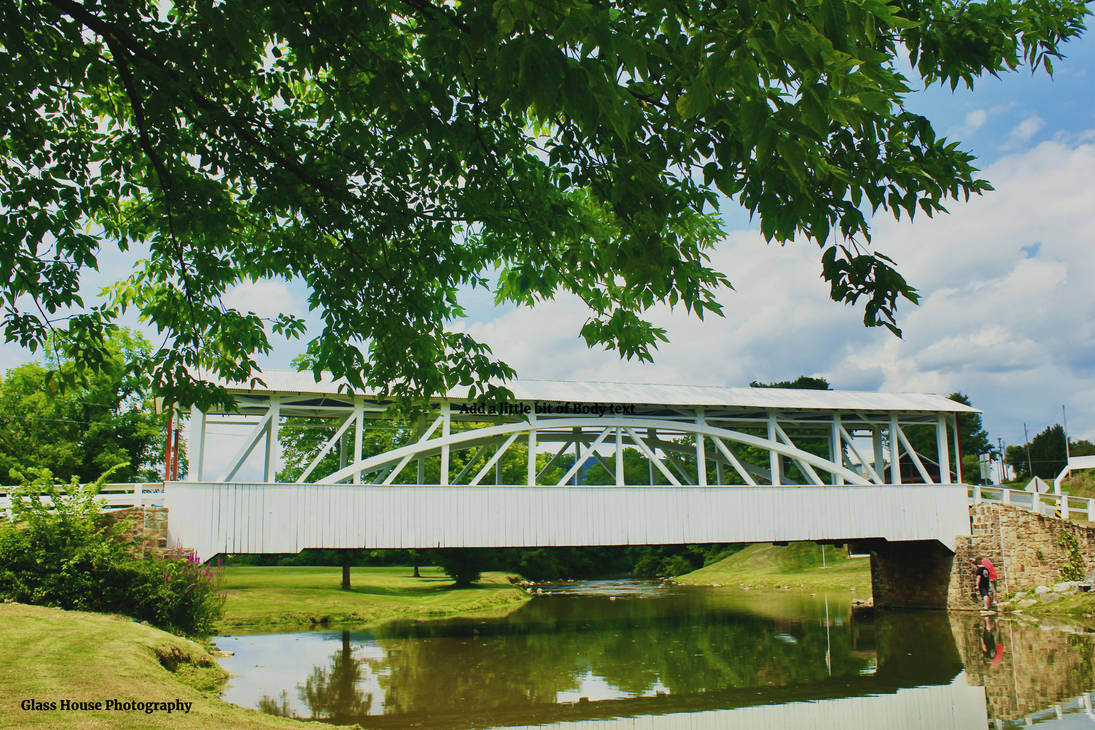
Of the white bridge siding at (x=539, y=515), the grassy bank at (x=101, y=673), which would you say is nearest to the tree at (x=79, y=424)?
the white bridge siding at (x=539, y=515)

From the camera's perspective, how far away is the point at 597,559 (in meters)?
42.6

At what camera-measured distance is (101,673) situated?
6.77 m

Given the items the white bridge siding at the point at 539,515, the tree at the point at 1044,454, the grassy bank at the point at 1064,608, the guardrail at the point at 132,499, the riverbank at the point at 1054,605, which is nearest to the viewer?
the guardrail at the point at 132,499

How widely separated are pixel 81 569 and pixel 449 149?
9.17m

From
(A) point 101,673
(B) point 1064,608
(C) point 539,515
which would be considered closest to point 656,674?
(C) point 539,515

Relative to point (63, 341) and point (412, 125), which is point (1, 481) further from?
point (412, 125)

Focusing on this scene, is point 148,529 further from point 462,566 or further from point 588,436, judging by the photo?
point 462,566

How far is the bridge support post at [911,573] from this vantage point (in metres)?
19.4

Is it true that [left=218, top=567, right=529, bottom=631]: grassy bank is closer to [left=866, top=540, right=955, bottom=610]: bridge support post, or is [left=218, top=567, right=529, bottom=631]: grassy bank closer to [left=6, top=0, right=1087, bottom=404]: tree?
[left=866, top=540, right=955, bottom=610]: bridge support post

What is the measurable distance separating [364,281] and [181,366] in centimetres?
152

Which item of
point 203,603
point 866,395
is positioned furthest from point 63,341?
point 866,395

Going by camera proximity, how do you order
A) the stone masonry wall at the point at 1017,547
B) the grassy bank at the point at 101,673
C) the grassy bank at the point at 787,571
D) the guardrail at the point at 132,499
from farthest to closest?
the grassy bank at the point at 787,571
the stone masonry wall at the point at 1017,547
the guardrail at the point at 132,499
the grassy bank at the point at 101,673

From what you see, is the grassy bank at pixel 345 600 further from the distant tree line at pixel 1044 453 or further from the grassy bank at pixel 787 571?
the distant tree line at pixel 1044 453

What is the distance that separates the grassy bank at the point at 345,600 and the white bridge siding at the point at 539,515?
3563 millimetres
